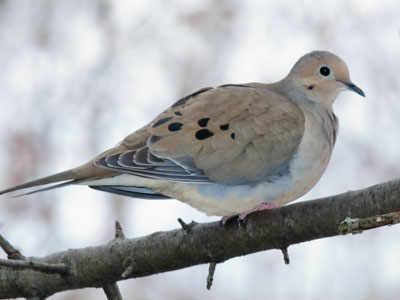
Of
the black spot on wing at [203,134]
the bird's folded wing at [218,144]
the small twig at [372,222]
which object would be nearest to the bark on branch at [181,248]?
the small twig at [372,222]

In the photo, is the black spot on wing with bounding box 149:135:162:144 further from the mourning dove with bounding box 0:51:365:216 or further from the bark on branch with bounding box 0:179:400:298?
the bark on branch with bounding box 0:179:400:298

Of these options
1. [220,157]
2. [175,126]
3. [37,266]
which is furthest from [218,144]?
[37,266]

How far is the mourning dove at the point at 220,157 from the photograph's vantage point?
2902 mm

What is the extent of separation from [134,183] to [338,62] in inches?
46.0

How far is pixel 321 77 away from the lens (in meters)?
3.41

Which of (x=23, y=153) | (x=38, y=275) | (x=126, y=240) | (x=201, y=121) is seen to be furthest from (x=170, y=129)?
(x=23, y=153)

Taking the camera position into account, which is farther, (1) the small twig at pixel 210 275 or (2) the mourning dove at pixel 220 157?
(2) the mourning dove at pixel 220 157

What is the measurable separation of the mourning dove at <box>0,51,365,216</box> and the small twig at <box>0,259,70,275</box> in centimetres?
45

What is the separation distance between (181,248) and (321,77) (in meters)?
1.36

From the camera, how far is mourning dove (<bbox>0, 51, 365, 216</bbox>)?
290 cm

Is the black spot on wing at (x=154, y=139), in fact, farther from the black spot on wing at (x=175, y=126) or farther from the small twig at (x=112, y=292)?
the small twig at (x=112, y=292)

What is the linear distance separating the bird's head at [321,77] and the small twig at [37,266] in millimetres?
1523

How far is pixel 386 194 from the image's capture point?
2014 mm

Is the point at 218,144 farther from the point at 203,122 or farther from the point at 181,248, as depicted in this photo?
the point at 181,248
